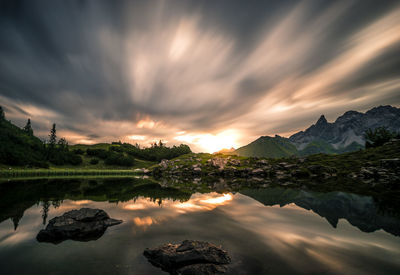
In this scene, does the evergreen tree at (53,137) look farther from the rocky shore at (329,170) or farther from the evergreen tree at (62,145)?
the rocky shore at (329,170)

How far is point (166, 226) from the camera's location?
12703 millimetres

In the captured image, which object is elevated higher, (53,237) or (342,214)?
(53,237)

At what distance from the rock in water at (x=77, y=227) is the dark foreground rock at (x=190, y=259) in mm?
5533

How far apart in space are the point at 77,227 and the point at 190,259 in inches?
359

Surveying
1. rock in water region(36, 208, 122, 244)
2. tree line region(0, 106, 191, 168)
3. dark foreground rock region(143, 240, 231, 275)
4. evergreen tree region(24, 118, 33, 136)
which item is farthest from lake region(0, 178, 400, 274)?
evergreen tree region(24, 118, 33, 136)

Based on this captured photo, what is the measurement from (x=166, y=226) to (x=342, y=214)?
52.8ft

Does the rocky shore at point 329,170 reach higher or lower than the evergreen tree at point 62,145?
lower

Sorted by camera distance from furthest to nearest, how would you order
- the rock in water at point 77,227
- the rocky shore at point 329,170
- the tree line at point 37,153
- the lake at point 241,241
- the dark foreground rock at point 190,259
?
the tree line at point 37,153
the rocky shore at point 329,170
the rock in water at point 77,227
the lake at point 241,241
the dark foreground rock at point 190,259

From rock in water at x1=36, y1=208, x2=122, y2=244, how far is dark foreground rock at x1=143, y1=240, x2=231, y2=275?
5533 mm

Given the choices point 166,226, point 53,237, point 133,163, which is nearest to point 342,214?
point 166,226

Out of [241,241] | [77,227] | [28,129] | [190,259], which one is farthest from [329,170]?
[28,129]

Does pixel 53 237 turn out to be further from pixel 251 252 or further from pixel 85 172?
pixel 85 172

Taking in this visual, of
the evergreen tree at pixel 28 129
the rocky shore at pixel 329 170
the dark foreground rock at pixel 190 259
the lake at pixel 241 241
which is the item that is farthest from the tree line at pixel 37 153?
the dark foreground rock at pixel 190 259

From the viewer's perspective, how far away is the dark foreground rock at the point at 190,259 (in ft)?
22.4
